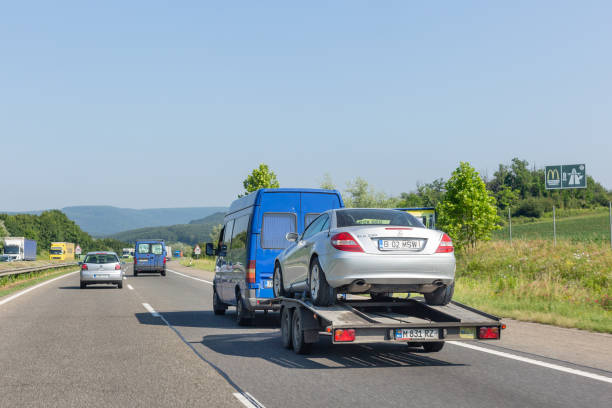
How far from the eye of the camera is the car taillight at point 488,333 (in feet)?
26.6

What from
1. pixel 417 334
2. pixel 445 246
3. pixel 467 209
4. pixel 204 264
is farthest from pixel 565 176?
pixel 204 264

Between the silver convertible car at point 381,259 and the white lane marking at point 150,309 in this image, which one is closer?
the silver convertible car at point 381,259

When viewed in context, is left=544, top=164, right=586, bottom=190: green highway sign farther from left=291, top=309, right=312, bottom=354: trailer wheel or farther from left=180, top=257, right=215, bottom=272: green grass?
left=291, top=309, right=312, bottom=354: trailer wheel

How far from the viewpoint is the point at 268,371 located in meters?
7.68

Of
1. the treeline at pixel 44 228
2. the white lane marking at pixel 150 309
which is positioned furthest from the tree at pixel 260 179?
the treeline at pixel 44 228

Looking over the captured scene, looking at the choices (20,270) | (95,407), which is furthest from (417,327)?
(20,270)

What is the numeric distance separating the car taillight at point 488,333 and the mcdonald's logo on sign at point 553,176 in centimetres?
2569

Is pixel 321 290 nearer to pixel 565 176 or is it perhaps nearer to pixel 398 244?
pixel 398 244

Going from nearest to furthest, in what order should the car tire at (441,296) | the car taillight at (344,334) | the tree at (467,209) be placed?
the car taillight at (344,334)
the car tire at (441,296)
the tree at (467,209)

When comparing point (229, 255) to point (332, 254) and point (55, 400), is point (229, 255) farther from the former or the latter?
point (55, 400)

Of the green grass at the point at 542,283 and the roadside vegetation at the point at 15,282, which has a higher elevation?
the green grass at the point at 542,283

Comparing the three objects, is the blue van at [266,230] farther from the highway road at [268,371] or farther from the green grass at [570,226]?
the green grass at [570,226]

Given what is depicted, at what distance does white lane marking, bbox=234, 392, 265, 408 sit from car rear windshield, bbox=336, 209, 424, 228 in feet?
10.7

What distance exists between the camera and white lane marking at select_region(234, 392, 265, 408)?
5844mm
